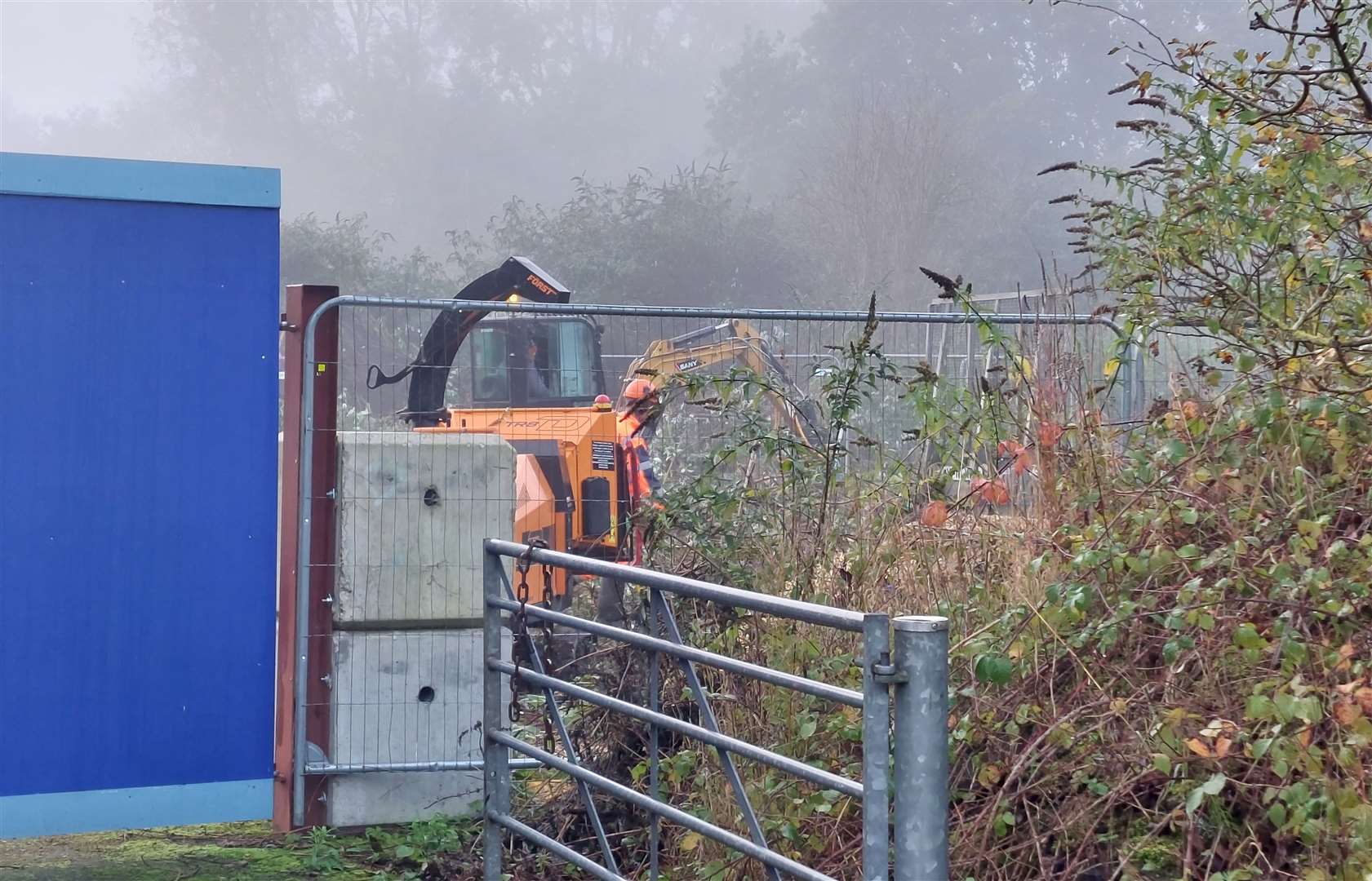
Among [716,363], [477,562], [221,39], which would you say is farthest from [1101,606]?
[221,39]

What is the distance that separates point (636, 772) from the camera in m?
4.13

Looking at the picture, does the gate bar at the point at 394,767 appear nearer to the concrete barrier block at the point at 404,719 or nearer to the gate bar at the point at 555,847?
the concrete barrier block at the point at 404,719

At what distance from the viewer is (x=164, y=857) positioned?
5.46 metres

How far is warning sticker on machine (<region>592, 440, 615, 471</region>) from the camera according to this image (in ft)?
32.8

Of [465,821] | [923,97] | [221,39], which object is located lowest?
[465,821]

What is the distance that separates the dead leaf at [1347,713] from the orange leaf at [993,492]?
65.0 inches

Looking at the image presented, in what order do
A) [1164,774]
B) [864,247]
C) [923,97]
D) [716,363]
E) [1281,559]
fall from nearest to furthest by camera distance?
[1164,774], [1281,559], [716,363], [864,247], [923,97]

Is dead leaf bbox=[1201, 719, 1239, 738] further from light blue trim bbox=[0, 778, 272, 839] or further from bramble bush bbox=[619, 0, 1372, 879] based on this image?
light blue trim bbox=[0, 778, 272, 839]

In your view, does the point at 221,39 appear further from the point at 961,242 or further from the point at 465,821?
the point at 465,821

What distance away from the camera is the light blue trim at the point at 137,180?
208 inches

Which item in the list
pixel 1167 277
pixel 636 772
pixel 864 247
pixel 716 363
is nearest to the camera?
pixel 636 772

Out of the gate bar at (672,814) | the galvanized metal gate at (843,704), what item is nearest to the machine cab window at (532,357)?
the gate bar at (672,814)

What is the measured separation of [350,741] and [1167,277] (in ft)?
12.0

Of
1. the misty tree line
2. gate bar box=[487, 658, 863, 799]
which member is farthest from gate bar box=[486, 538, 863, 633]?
the misty tree line
